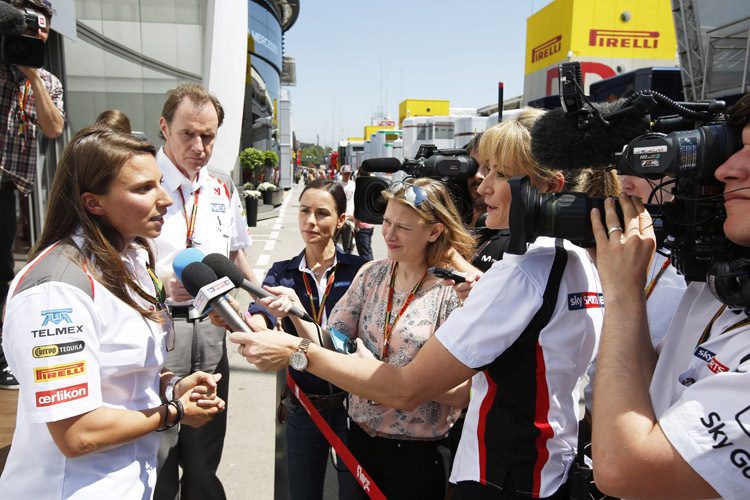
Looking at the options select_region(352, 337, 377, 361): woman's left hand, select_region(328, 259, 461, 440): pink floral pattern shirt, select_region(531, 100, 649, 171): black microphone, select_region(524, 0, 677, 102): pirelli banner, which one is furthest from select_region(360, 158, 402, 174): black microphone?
select_region(524, 0, 677, 102): pirelli banner

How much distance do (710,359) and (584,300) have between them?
41cm

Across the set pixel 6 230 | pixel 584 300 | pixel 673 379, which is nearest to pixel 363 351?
pixel 584 300

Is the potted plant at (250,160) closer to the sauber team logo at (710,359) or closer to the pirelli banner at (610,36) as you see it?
the pirelli banner at (610,36)

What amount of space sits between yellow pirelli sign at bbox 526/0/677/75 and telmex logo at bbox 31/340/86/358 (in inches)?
741

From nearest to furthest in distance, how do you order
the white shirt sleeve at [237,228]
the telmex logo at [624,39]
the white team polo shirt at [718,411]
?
the white team polo shirt at [718,411], the white shirt sleeve at [237,228], the telmex logo at [624,39]

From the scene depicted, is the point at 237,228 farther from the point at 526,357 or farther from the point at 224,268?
the point at 526,357

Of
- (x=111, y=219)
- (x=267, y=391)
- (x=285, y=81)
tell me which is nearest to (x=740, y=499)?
(x=111, y=219)

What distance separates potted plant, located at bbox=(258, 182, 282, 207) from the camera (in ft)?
65.6

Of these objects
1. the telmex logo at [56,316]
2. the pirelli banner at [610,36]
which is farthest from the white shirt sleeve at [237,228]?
the pirelli banner at [610,36]

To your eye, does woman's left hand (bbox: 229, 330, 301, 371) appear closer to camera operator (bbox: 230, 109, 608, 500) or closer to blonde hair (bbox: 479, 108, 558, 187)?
camera operator (bbox: 230, 109, 608, 500)

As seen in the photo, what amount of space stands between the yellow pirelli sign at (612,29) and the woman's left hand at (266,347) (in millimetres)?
18303

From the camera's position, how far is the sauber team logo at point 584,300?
57.0 inches

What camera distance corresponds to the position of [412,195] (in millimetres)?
2348

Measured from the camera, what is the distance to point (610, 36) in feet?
57.6
